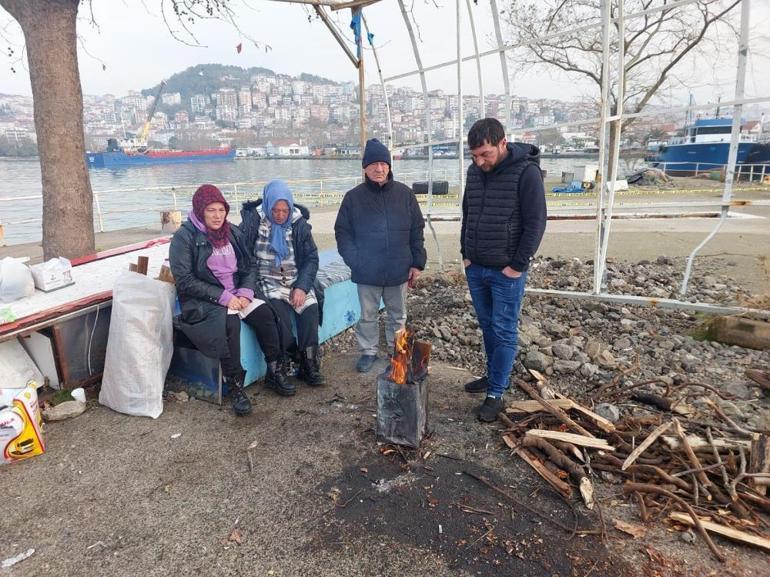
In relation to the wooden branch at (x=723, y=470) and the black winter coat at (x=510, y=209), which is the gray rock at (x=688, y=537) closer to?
the wooden branch at (x=723, y=470)

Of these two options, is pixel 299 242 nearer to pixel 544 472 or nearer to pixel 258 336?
pixel 258 336

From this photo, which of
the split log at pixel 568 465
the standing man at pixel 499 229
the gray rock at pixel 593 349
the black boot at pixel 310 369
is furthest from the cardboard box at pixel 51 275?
the gray rock at pixel 593 349

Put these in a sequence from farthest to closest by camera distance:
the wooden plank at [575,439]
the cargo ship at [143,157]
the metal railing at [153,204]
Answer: the cargo ship at [143,157] → the metal railing at [153,204] → the wooden plank at [575,439]

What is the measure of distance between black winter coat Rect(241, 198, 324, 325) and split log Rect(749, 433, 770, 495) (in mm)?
2917

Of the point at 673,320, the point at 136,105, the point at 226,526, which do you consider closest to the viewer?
the point at 226,526

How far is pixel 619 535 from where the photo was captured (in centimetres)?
221

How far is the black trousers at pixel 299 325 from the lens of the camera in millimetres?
3656

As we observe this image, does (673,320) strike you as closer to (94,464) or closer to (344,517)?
(344,517)

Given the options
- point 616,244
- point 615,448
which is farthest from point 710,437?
point 616,244

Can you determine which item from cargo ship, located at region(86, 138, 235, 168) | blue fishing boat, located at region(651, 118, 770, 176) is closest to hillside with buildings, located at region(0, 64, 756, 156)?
cargo ship, located at region(86, 138, 235, 168)

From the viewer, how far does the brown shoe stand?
3332 mm

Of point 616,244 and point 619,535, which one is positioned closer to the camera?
point 619,535

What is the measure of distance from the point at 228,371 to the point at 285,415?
51 centimetres

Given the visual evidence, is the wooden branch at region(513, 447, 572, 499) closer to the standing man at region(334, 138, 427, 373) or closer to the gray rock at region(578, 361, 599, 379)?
the gray rock at region(578, 361, 599, 379)
